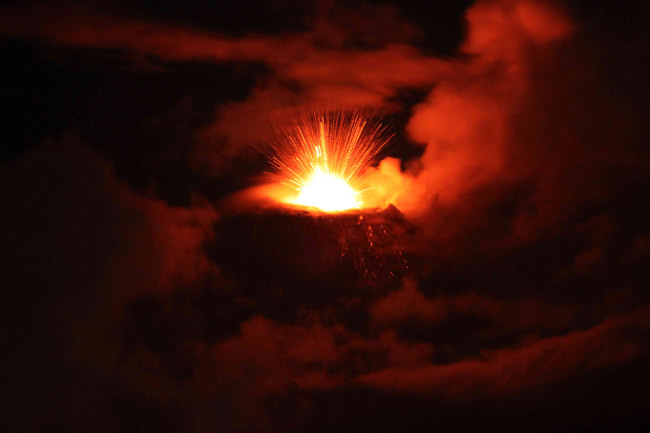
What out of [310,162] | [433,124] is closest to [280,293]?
[310,162]

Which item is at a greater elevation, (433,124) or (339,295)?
(433,124)

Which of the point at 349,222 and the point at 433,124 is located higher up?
the point at 433,124

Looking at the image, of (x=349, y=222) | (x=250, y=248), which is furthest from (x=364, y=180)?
(x=250, y=248)

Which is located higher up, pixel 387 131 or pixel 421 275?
pixel 387 131

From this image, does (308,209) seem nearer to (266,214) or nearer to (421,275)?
(266,214)

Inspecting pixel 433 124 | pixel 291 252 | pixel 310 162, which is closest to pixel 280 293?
pixel 291 252

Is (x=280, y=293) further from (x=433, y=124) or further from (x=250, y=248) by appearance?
(x=433, y=124)

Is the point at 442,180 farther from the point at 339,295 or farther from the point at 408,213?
the point at 339,295
